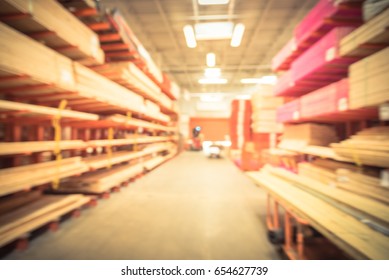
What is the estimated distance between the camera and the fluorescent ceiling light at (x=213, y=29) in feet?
20.7

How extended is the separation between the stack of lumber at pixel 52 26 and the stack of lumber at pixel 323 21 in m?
3.24

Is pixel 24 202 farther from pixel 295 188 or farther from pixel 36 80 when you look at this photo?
pixel 295 188

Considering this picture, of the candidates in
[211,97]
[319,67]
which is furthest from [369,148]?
[211,97]

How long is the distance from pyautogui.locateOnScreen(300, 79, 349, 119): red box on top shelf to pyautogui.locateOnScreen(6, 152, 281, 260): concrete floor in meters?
1.78

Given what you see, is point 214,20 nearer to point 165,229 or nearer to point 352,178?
point 352,178

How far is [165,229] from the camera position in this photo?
2.61 meters

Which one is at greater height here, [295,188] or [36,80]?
[36,80]

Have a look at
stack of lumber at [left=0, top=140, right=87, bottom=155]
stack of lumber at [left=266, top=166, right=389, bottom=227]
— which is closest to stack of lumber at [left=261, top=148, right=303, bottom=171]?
stack of lumber at [left=266, top=166, right=389, bottom=227]

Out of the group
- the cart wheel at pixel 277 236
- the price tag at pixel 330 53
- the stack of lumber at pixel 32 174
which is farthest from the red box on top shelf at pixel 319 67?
the stack of lumber at pixel 32 174

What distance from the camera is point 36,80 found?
2.05 meters

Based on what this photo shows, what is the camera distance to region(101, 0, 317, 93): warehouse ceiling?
662 cm

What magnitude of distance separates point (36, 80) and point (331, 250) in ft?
11.9

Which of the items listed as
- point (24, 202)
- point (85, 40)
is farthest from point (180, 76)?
point (24, 202)

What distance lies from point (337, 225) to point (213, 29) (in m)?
6.68
